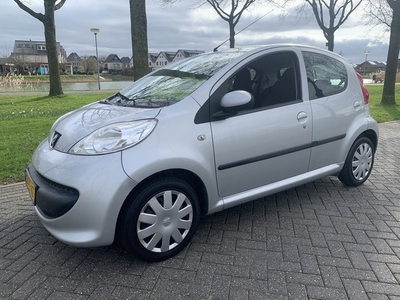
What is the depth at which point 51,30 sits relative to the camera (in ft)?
44.4

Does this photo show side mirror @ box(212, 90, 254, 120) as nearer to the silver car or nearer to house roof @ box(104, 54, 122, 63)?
the silver car

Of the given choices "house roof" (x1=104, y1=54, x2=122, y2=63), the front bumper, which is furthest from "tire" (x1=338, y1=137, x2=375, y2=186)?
"house roof" (x1=104, y1=54, x2=122, y2=63)

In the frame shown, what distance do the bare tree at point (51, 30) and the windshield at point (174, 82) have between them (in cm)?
1203

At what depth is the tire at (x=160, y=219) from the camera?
2375 millimetres

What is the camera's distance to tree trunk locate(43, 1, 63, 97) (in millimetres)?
13336

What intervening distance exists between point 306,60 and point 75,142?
7.91ft

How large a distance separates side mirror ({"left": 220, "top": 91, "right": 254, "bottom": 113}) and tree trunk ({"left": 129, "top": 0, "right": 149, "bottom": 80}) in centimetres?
432

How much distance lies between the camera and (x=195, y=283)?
233 cm

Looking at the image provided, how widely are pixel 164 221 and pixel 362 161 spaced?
9.04ft

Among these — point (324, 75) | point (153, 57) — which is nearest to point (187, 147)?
point (324, 75)

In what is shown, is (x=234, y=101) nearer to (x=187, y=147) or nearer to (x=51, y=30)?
(x=187, y=147)

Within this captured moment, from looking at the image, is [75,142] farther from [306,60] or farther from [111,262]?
[306,60]

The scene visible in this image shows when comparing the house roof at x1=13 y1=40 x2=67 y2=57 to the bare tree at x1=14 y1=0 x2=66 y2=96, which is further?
the house roof at x1=13 y1=40 x2=67 y2=57

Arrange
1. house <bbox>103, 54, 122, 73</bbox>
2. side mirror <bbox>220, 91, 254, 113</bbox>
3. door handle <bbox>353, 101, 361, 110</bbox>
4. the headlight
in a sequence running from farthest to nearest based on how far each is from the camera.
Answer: house <bbox>103, 54, 122, 73</bbox> → door handle <bbox>353, 101, 361, 110</bbox> → side mirror <bbox>220, 91, 254, 113</bbox> → the headlight
